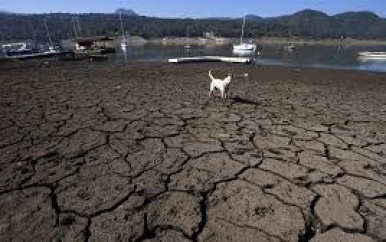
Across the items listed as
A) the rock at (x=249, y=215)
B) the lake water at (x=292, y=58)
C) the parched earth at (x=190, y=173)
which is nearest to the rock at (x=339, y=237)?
the parched earth at (x=190, y=173)

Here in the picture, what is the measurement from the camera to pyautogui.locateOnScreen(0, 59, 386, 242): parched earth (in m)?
2.96

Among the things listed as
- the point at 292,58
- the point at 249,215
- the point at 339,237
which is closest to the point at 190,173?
A: the point at 249,215

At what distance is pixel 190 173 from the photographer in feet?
13.0

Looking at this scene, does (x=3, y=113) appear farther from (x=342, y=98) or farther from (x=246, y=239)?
(x=342, y=98)

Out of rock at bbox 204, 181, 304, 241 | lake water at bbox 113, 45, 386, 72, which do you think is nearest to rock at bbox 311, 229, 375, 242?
rock at bbox 204, 181, 304, 241

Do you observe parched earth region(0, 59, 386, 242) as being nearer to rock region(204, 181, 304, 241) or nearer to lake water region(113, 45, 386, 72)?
rock region(204, 181, 304, 241)

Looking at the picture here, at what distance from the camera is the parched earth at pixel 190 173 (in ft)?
9.71

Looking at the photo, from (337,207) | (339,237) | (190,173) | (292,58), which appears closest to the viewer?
(339,237)

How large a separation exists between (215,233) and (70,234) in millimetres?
1196

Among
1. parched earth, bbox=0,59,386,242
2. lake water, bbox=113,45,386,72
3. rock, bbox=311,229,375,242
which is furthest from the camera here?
lake water, bbox=113,45,386,72

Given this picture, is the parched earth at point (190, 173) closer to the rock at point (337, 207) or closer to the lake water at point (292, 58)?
the rock at point (337, 207)

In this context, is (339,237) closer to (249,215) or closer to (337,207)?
(337,207)

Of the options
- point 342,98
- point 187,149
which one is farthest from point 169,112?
point 342,98

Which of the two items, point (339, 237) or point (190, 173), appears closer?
point (339, 237)
